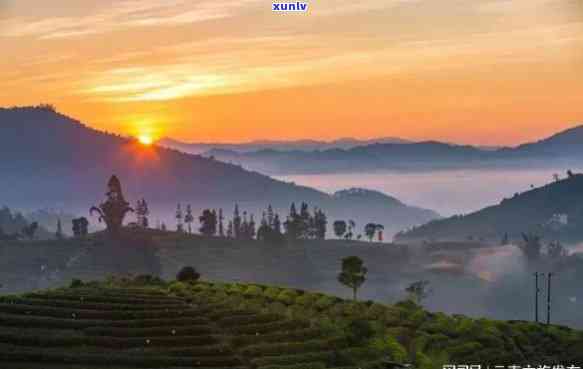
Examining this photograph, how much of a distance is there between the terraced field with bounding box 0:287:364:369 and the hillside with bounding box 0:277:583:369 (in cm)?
7

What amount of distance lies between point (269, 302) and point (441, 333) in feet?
53.8

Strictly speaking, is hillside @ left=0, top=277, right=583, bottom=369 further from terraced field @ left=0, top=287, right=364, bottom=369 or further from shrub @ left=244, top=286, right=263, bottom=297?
shrub @ left=244, top=286, right=263, bottom=297

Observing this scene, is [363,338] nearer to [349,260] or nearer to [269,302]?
[269,302]

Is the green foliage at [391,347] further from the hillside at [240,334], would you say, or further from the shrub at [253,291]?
the shrub at [253,291]

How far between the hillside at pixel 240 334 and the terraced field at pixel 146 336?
71 mm

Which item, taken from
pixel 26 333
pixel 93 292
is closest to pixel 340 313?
pixel 93 292

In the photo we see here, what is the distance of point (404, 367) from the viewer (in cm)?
5609

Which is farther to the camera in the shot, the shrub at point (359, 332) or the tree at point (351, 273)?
the tree at point (351, 273)

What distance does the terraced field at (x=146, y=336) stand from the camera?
5894 centimetres

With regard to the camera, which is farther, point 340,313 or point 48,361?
point 340,313

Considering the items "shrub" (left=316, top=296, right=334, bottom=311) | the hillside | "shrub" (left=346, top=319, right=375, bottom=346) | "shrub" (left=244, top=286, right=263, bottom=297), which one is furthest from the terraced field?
"shrub" (left=244, top=286, right=263, bottom=297)

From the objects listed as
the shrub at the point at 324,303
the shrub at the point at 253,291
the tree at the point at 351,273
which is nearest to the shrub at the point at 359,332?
the shrub at the point at 324,303

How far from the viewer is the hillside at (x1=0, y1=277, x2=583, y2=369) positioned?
198 ft

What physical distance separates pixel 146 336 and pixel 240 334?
23.7 ft
